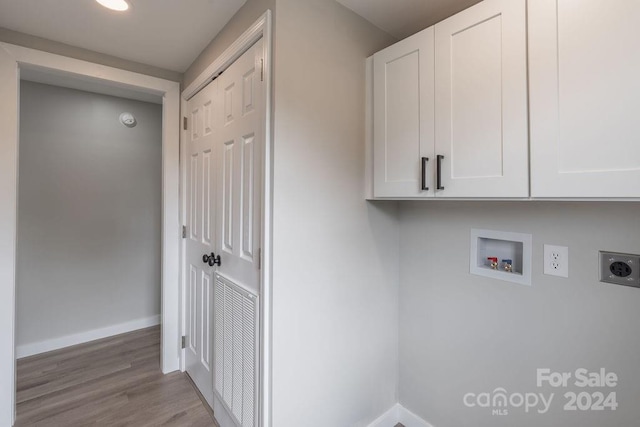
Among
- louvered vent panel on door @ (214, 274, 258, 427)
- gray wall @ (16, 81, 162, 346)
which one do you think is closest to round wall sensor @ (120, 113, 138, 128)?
gray wall @ (16, 81, 162, 346)

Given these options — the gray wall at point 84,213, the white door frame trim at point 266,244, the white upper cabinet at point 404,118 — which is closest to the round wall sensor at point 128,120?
the gray wall at point 84,213

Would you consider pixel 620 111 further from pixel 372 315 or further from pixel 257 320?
pixel 257 320

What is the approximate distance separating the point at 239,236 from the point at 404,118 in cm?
101

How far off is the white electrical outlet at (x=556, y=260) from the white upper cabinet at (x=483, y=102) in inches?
15.6

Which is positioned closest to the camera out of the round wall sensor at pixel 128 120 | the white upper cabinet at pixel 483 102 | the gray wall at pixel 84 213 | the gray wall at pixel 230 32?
the white upper cabinet at pixel 483 102

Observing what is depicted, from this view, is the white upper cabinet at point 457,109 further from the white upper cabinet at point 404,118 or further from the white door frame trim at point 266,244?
the white door frame trim at point 266,244

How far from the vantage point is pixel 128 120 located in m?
2.84

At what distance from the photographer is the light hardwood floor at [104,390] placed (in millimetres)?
1791

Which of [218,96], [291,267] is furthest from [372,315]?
[218,96]

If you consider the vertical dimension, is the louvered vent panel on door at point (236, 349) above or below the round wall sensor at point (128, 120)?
below

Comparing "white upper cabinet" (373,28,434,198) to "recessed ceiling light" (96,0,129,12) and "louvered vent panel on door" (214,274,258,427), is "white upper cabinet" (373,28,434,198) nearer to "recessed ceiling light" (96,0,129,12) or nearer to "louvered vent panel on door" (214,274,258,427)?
"louvered vent panel on door" (214,274,258,427)

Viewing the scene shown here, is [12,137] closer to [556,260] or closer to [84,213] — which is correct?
[84,213]

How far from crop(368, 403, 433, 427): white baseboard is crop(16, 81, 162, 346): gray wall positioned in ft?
8.35

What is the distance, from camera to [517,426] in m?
1.35
